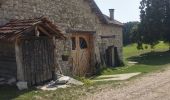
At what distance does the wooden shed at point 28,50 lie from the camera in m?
13.6

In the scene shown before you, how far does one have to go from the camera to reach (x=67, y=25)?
1927cm

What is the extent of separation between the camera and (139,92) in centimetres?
1250

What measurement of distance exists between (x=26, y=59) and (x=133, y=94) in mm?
4429

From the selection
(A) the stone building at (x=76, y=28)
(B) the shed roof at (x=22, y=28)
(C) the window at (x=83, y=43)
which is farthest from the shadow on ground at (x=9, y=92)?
(C) the window at (x=83, y=43)

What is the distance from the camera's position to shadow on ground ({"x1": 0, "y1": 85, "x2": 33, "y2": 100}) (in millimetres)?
12076

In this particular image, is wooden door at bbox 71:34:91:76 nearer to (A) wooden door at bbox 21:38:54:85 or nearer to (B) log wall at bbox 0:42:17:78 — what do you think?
(A) wooden door at bbox 21:38:54:85

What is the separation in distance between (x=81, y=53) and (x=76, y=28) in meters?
1.50

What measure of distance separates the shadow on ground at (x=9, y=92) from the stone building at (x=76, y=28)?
293 centimetres

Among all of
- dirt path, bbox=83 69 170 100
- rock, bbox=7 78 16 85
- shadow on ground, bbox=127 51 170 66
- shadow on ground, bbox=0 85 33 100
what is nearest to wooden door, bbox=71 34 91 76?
dirt path, bbox=83 69 170 100

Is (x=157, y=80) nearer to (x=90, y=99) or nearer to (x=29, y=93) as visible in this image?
(x=90, y=99)

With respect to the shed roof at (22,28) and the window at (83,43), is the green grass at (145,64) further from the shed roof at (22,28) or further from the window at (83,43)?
the shed roof at (22,28)

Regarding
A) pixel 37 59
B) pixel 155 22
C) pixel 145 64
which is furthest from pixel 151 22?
pixel 37 59

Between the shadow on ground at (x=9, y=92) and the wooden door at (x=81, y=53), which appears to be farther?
the wooden door at (x=81, y=53)

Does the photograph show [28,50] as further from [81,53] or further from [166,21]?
[166,21]
